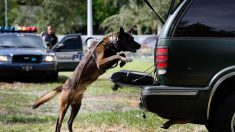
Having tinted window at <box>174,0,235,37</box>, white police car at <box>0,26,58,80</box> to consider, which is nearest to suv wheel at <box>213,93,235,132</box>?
tinted window at <box>174,0,235,37</box>

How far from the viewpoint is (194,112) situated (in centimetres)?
633

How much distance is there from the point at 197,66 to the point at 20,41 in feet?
38.6

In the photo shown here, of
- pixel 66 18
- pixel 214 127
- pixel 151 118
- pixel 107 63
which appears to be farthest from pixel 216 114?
pixel 66 18

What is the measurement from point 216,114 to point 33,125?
135 inches

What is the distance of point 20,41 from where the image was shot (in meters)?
17.4

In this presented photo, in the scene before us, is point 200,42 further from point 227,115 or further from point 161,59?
point 227,115

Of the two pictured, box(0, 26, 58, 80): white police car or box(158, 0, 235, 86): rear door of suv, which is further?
box(0, 26, 58, 80): white police car

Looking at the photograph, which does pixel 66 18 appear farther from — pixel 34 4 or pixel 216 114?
pixel 216 114

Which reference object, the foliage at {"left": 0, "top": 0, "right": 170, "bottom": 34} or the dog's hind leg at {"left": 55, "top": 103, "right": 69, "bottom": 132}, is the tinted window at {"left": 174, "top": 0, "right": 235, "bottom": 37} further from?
the foliage at {"left": 0, "top": 0, "right": 170, "bottom": 34}

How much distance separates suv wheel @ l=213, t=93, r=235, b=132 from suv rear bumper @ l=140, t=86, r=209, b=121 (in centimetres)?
18

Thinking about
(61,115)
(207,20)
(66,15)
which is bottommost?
(66,15)

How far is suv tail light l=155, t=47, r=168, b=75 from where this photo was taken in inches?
251

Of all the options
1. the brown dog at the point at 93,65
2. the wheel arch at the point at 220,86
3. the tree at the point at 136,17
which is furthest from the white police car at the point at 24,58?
the tree at the point at 136,17

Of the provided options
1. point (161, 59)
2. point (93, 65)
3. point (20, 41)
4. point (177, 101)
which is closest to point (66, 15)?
point (20, 41)
